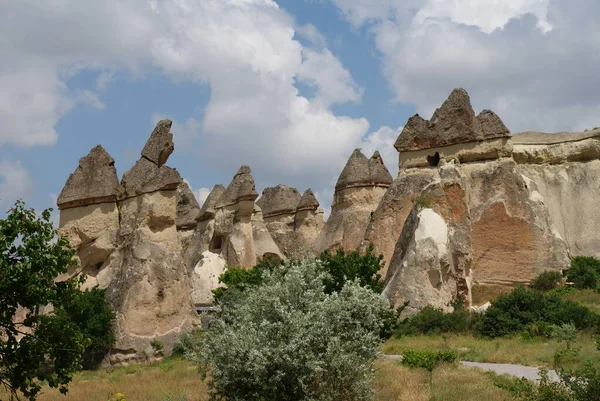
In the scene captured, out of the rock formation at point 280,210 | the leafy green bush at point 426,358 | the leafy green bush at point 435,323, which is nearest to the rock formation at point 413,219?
the leafy green bush at point 435,323

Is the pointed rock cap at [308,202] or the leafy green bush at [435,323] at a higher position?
the pointed rock cap at [308,202]

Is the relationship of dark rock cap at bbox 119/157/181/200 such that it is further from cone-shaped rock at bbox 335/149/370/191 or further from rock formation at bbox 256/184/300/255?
rock formation at bbox 256/184/300/255

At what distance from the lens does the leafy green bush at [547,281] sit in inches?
866

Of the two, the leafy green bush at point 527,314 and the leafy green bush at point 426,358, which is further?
the leafy green bush at point 527,314

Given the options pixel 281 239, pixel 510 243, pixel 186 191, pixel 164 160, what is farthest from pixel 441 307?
pixel 186 191

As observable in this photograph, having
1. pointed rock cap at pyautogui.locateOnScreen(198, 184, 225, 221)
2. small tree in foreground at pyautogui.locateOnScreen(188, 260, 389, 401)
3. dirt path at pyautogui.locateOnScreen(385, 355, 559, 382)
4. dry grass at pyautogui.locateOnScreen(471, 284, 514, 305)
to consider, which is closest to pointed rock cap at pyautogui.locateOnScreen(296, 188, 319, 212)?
pointed rock cap at pyautogui.locateOnScreen(198, 184, 225, 221)

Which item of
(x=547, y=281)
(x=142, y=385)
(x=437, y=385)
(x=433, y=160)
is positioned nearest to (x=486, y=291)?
(x=547, y=281)

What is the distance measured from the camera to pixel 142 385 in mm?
13641

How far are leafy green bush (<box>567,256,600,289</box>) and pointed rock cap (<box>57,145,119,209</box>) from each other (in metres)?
13.2

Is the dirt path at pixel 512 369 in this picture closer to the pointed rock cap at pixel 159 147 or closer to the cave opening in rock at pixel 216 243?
the pointed rock cap at pixel 159 147

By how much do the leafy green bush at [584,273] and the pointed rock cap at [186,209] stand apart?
20.3 m

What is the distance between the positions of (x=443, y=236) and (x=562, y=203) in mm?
8499

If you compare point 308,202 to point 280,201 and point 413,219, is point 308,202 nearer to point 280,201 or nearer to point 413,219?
point 280,201

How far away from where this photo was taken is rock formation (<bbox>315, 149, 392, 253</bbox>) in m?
32.3
